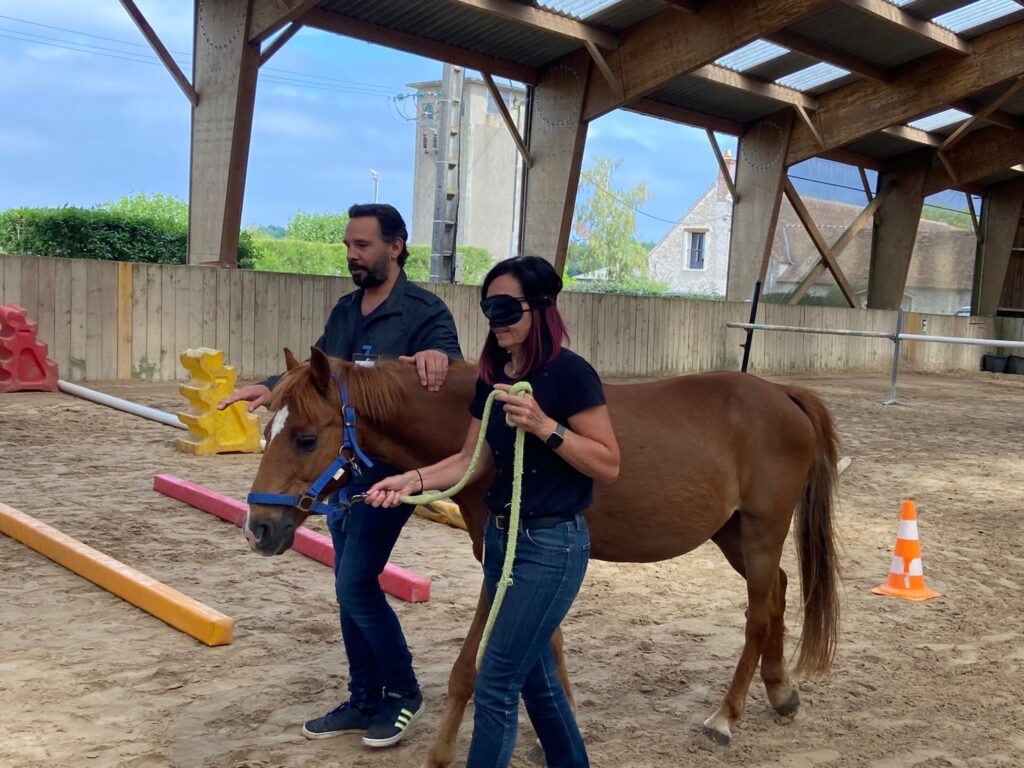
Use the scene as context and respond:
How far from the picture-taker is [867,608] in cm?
432

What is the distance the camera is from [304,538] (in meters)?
4.65

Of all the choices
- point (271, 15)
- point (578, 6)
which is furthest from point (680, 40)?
point (271, 15)

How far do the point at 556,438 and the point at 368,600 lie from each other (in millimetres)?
1053

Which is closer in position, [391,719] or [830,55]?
[391,719]

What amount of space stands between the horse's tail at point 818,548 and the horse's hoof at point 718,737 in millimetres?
527

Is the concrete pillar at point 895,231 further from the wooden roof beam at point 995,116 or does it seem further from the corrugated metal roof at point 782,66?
the corrugated metal roof at point 782,66

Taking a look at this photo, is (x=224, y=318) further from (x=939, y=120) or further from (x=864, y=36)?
(x=939, y=120)

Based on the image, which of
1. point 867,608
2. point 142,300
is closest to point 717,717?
point 867,608

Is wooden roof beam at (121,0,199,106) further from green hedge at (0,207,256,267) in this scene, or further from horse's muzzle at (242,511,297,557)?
horse's muzzle at (242,511,297,557)

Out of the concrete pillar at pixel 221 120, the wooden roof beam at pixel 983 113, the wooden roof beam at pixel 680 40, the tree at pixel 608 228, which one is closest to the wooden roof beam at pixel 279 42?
the concrete pillar at pixel 221 120

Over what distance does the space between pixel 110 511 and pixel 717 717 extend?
12.9ft

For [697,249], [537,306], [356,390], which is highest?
[697,249]

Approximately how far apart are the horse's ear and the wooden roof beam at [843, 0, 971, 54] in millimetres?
12843

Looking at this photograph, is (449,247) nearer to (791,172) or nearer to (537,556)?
(791,172)
